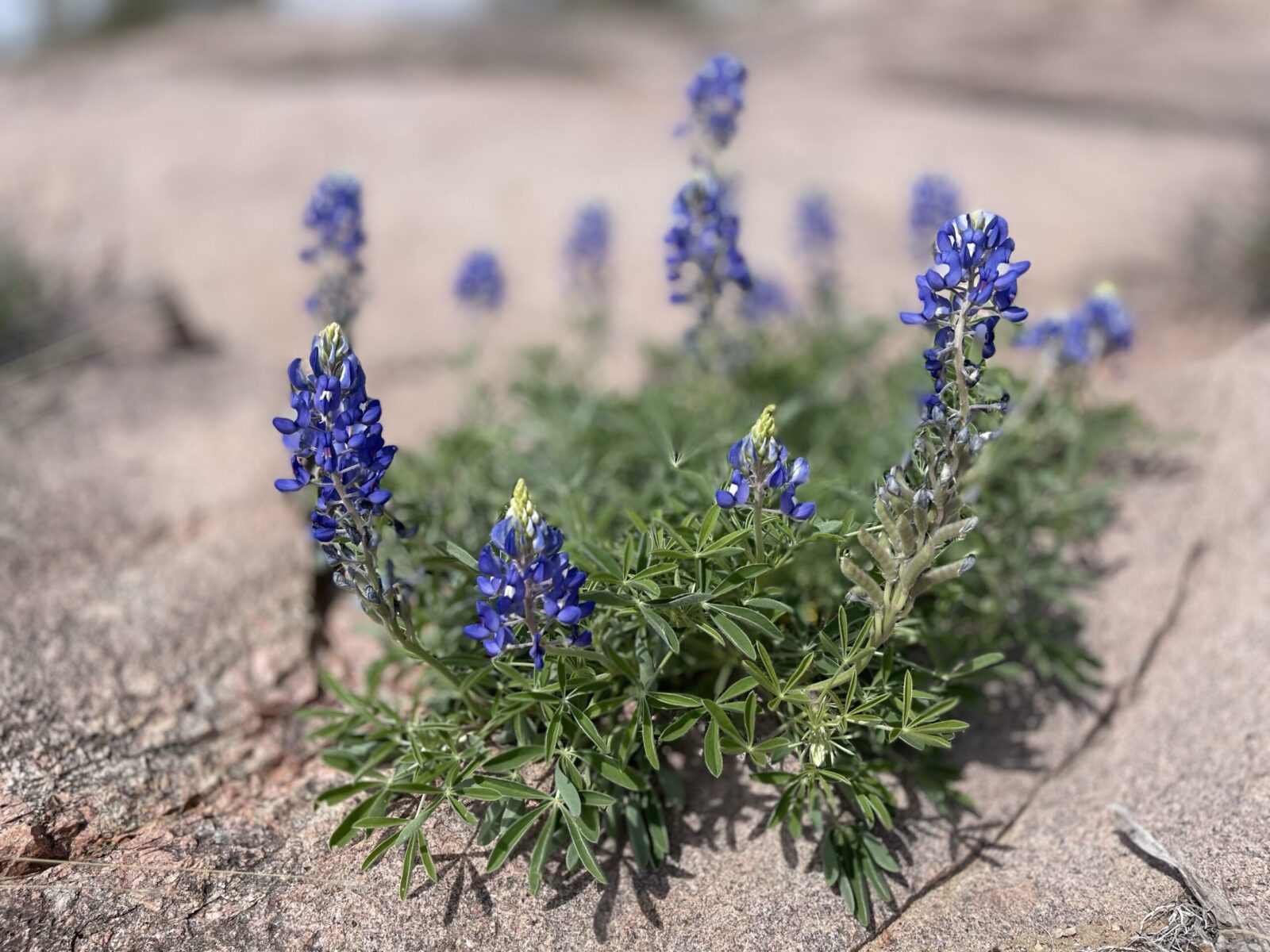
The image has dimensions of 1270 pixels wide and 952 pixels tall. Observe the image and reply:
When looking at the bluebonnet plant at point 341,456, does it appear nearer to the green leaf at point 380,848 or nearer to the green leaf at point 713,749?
the green leaf at point 380,848

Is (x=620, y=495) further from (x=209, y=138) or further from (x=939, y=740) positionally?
(x=209, y=138)

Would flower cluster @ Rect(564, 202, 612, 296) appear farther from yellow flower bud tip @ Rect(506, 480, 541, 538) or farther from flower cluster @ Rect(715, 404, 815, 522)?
yellow flower bud tip @ Rect(506, 480, 541, 538)

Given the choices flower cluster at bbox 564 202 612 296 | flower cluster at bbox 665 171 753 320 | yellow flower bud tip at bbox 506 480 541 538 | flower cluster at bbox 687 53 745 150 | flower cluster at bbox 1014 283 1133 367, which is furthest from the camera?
flower cluster at bbox 564 202 612 296

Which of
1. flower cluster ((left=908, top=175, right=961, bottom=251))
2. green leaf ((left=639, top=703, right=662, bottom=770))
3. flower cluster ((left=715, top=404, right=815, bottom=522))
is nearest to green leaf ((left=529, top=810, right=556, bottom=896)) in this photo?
green leaf ((left=639, top=703, right=662, bottom=770))

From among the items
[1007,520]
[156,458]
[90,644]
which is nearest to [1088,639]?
[1007,520]

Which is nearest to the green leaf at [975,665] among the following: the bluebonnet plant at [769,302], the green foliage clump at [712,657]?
the green foliage clump at [712,657]

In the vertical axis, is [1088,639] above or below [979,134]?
below
